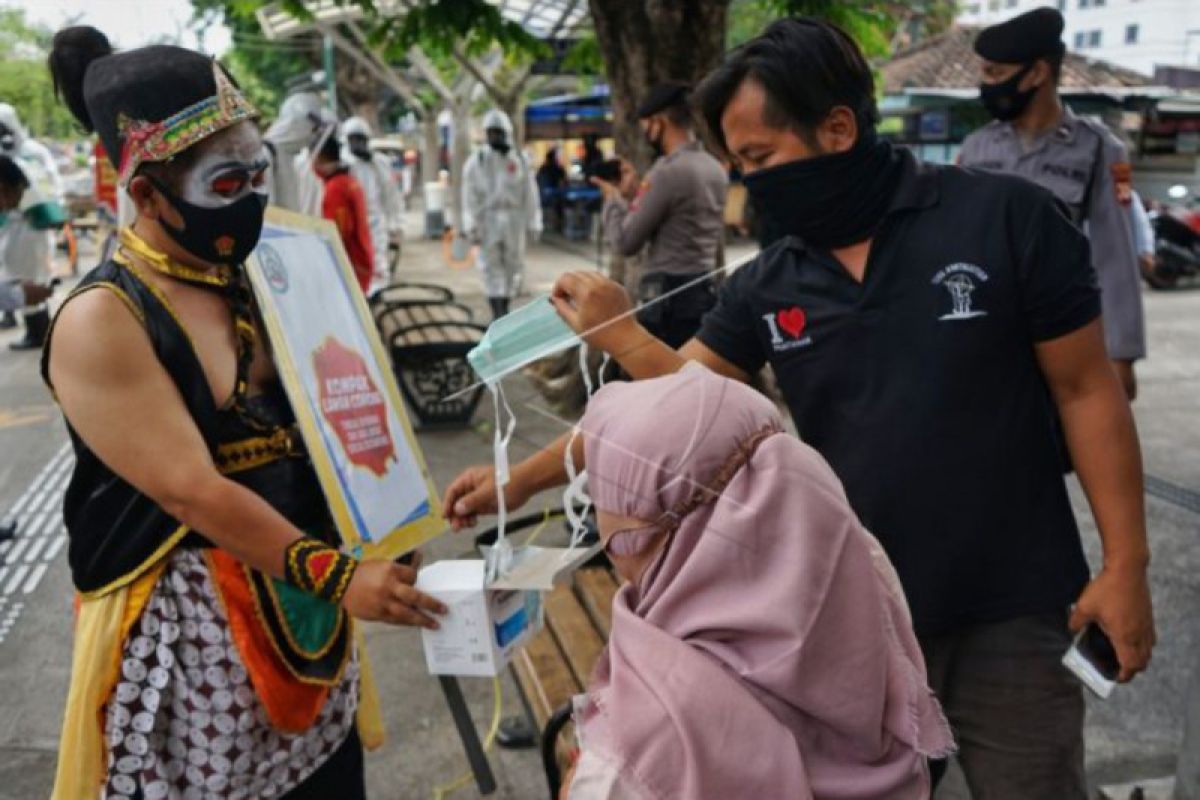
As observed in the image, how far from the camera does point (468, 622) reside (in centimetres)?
186

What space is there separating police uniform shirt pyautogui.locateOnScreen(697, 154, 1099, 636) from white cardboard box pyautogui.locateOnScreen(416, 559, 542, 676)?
0.68 meters

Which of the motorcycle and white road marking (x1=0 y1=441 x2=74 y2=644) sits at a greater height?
white road marking (x1=0 y1=441 x2=74 y2=644)

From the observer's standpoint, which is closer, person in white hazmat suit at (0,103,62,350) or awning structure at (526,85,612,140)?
person in white hazmat suit at (0,103,62,350)

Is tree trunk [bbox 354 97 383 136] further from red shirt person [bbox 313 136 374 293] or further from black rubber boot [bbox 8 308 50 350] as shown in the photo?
red shirt person [bbox 313 136 374 293]

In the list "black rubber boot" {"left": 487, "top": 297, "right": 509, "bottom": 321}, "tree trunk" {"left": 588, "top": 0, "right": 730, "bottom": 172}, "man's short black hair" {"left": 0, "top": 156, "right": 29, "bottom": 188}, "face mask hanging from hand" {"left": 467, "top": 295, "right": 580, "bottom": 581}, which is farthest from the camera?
"black rubber boot" {"left": 487, "top": 297, "right": 509, "bottom": 321}

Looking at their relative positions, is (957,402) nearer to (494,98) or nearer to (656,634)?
(656,634)

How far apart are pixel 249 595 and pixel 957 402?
1313 millimetres

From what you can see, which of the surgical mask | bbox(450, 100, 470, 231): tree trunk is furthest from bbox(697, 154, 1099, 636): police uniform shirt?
bbox(450, 100, 470, 231): tree trunk

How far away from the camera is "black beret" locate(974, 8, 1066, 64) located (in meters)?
3.37

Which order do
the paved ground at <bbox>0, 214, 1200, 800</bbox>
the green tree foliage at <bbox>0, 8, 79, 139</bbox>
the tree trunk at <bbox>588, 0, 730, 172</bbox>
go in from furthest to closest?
the green tree foliage at <bbox>0, 8, 79, 139</bbox>
the tree trunk at <bbox>588, 0, 730, 172</bbox>
the paved ground at <bbox>0, 214, 1200, 800</bbox>

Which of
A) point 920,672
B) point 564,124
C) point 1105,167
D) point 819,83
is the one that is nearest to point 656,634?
point 920,672

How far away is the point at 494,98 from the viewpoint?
51.6 ft

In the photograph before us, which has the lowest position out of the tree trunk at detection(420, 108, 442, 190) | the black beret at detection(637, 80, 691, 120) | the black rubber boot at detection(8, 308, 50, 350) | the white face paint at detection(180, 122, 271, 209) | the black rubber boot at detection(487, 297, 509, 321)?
the tree trunk at detection(420, 108, 442, 190)

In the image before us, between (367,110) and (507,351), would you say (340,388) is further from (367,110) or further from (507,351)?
(367,110)
